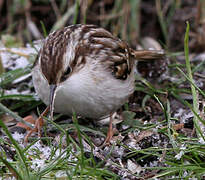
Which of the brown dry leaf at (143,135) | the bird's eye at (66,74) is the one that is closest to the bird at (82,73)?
the bird's eye at (66,74)

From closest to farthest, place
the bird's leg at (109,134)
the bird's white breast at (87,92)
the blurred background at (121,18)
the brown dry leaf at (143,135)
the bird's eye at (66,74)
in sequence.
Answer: the bird's eye at (66,74), the bird's white breast at (87,92), the brown dry leaf at (143,135), the bird's leg at (109,134), the blurred background at (121,18)

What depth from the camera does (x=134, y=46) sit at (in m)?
5.79

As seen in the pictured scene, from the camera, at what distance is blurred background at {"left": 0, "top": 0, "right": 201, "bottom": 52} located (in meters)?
5.98

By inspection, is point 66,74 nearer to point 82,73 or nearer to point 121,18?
point 82,73

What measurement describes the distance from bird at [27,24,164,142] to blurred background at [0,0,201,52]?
81.9 inches

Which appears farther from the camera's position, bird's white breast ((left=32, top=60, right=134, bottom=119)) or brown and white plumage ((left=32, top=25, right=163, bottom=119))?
bird's white breast ((left=32, top=60, right=134, bottom=119))

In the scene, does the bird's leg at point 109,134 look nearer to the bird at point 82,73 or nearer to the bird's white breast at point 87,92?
the bird at point 82,73

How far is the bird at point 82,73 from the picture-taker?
3.05 meters

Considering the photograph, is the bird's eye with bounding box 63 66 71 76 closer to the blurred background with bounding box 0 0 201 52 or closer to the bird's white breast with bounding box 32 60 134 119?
the bird's white breast with bounding box 32 60 134 119

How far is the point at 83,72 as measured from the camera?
324cm

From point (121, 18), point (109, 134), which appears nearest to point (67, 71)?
point (109, 134)

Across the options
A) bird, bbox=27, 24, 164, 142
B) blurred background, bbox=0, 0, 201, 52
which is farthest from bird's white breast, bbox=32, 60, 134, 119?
blurred background, bbox=0, 0, 201, 52

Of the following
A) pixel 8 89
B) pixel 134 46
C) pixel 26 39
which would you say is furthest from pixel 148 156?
pixel 26 39

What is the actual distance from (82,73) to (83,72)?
0.02 meters
